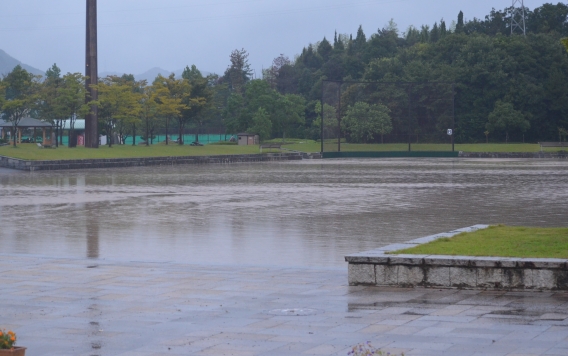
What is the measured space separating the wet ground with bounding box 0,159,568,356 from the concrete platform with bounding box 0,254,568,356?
0.02m

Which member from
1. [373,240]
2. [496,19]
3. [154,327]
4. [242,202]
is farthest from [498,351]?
[496,19]

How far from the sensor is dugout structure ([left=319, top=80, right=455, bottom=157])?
76.1 m

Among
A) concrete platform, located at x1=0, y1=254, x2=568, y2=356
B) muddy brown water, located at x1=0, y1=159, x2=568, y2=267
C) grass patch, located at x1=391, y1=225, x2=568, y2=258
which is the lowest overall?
muddy brown water, located at x1=0, y1=159, x2=568, y2=267

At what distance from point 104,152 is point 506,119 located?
43975 mm

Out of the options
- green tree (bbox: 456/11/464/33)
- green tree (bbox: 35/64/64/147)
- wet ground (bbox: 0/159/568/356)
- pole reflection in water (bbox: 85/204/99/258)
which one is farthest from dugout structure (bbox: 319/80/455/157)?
pole reflection in water (bbox: 85/204/99/258)

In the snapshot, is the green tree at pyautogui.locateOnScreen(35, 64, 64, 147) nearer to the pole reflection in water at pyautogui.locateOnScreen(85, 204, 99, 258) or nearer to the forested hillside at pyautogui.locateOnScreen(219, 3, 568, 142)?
the forested hillside at pyautogui.locateOnScreen(219, 3, 568, 142)

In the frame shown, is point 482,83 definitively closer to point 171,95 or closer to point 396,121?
point 396,121

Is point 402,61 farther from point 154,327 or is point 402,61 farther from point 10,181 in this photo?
point 154,327

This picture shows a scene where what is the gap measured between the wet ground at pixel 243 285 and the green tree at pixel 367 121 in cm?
5440

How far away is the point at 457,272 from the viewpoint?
930cm

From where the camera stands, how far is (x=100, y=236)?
51.3ft

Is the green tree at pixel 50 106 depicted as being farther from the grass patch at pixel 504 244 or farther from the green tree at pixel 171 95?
the grass patch at pixel 504 244

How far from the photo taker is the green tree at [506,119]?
83.3m

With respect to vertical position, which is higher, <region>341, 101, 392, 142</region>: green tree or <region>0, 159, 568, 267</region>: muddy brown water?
<region>341, 101, 392, 142</region>: green tree
